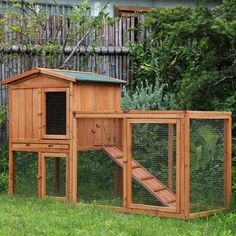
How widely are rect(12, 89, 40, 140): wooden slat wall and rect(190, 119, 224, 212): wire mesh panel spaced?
251 cm

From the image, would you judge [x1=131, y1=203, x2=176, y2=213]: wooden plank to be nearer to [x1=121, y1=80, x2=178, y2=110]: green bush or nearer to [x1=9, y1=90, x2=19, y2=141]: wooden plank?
[x1=9, y1=90, x2=19, y2=141]: wooden plank

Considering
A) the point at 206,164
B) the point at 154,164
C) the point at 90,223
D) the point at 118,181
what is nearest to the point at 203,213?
the point at 206,164

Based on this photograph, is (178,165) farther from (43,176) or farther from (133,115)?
(43,176)

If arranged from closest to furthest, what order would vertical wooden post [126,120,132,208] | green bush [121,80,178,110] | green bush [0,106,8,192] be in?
vertical wooden post [126,120,132,208] < green bush [0,106,8,192] < green bush [121,80,178,110]

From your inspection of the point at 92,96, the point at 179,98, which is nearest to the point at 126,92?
the point at 179,98

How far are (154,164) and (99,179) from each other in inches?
36.6

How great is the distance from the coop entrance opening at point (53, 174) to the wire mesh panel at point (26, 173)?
21cm

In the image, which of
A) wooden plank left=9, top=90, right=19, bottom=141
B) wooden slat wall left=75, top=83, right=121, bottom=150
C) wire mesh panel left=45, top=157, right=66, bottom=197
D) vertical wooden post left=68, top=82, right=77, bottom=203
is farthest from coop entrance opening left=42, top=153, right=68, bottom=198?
wooden plank left=9, top=90, right=19, bottom=141

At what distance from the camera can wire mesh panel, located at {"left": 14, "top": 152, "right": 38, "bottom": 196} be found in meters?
9.73

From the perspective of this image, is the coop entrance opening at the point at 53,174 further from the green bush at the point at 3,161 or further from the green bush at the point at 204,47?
the green bush at the point at 204,47

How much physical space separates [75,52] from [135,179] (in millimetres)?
4170

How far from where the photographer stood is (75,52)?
12.2m

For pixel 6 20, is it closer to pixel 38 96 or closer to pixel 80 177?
pixel 38 96

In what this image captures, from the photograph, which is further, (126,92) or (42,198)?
(126,92)
